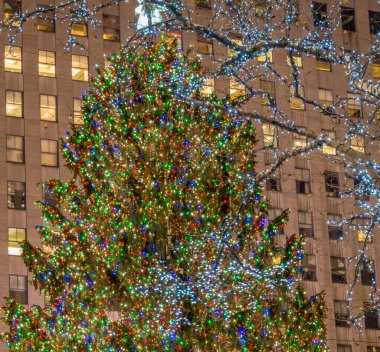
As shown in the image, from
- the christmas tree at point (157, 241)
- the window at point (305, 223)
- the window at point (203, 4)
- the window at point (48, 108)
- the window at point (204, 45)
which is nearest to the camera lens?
the christmas tree at point (157, 241)

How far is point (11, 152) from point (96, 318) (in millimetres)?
35439

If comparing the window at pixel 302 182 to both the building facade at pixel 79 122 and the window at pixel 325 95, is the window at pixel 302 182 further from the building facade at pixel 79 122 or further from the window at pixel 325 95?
the window at pixel 325 95

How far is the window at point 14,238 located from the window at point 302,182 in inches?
689

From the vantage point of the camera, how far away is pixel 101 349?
3072cm

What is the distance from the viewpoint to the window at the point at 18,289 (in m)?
62.1

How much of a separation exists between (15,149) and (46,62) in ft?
18.8

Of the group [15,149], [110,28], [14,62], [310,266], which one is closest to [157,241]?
[15,149]

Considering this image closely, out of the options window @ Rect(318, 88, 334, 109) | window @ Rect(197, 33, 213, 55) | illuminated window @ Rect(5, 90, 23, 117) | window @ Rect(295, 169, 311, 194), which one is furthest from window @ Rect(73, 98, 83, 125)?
window @ Rect(318, 88, 334, 109)

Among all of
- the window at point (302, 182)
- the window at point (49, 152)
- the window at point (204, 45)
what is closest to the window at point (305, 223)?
the window at point (302, 182)

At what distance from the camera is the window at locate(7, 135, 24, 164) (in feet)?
214

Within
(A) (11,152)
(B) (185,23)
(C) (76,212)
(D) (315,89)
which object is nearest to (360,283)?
(D) (315,89)

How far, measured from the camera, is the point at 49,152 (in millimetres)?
66250

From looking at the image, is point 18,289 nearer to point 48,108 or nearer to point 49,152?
point 49,152

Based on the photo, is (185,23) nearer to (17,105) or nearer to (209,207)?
(209,207)
